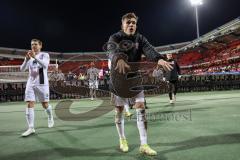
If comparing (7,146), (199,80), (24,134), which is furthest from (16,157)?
(199,80)

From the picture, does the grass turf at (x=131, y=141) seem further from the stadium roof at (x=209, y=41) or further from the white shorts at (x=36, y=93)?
the stadium roof at (x=209, y=41)

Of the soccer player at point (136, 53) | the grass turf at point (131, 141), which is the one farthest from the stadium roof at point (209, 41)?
the soccer player at point (136, 53)

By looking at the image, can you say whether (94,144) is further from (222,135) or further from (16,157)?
(222,135)

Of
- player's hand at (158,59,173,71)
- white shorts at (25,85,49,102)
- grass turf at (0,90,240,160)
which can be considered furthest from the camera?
white shorts at (25,85,49,102)

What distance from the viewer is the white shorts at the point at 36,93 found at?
8.15 metres

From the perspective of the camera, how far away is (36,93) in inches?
334

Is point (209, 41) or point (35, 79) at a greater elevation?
point (209, 41)

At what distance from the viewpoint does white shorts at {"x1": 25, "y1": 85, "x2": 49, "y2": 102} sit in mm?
8148

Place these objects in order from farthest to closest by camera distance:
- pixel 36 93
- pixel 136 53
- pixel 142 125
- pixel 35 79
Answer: pixel 36 93 → pixel 35 79 → pixel 136 53 → pixel 142 125

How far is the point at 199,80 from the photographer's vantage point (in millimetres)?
26500

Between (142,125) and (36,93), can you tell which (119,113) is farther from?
(36,93)

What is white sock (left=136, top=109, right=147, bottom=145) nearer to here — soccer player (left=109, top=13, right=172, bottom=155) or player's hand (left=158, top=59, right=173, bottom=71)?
Result: soccer player (left=109, top=13, right=172, bottom=155)

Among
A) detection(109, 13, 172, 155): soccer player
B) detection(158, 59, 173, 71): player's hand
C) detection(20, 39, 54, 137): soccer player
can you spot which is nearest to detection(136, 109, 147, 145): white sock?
detection(109, 13, 172, 155): soccer player

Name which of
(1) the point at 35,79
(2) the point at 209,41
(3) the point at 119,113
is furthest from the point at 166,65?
(2) the point at 209,41
